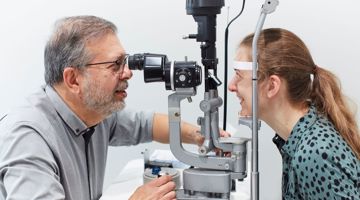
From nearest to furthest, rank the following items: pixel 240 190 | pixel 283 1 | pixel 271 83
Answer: pixel 271 83 < pixel 240 190 < pixel 283 1

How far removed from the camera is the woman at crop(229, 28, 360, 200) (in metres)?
1.14

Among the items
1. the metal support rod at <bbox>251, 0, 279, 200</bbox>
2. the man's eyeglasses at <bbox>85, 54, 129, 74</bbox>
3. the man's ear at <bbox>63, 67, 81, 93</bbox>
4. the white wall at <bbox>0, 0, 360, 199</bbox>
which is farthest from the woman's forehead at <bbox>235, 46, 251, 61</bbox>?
the white wall at <bbox>0, 0, 360, 199</bbox>

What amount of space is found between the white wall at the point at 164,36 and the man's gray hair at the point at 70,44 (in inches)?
19.7

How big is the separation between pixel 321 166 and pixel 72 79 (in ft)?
2.54

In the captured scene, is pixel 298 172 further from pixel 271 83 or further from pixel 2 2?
pixel 2 2

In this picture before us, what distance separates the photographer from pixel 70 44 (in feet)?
4.58

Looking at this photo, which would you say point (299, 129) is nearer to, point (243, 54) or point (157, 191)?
point (243, 54)

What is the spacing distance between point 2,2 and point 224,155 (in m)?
1.50

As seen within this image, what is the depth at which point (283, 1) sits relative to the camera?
1982 mm

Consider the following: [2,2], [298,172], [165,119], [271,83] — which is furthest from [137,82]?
[298,172]

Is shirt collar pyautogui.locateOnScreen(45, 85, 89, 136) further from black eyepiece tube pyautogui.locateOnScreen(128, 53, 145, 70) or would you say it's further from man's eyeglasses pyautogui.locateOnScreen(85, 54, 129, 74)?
black eyepiece tube pyautogui.locateOnScreen(128, 53, 145, 70)

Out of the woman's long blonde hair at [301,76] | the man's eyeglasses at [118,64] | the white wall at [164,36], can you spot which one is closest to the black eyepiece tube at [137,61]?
the man's eyeglasses at [118,64]

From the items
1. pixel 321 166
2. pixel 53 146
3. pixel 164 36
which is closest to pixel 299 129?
pixel 321 166

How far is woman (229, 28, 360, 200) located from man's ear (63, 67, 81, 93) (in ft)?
1.57
